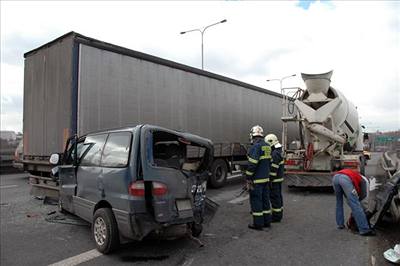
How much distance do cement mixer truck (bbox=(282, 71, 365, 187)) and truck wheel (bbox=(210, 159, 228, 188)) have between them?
214 centimetres

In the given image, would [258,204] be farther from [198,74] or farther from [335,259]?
[198,74]

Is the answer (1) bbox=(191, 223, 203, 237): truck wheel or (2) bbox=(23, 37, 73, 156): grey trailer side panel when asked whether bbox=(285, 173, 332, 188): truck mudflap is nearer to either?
(1) bbox=(191, 223, 203, 237): truck wheel

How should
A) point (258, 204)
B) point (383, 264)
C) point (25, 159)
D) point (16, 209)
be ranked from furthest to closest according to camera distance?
1. point (25, 159)
2. point (16, 209)
3. point (258, 204)
4. point (383, 264)

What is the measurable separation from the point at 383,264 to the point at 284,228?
2.03m

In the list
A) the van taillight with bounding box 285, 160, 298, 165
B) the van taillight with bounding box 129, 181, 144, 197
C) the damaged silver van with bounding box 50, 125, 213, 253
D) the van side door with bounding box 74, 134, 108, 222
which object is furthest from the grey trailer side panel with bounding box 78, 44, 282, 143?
the van taillight with bounding box 129, 181, 144, 197

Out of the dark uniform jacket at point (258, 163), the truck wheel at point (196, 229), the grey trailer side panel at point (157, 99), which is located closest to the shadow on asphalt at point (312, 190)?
the grey trailer side panel at point (157, 99)

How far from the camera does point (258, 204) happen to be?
6277 millimetres

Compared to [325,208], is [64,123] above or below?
above

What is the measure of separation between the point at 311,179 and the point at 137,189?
673 centimetres

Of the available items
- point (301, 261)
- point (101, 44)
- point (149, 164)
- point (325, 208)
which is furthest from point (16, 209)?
point (325, 208)

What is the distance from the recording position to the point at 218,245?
5.31m

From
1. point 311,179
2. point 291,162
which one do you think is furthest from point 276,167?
point 291,162

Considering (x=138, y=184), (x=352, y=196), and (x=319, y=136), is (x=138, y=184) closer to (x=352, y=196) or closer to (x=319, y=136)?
(x=352, y=196)

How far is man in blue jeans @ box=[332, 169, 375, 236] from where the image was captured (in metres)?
5.82
